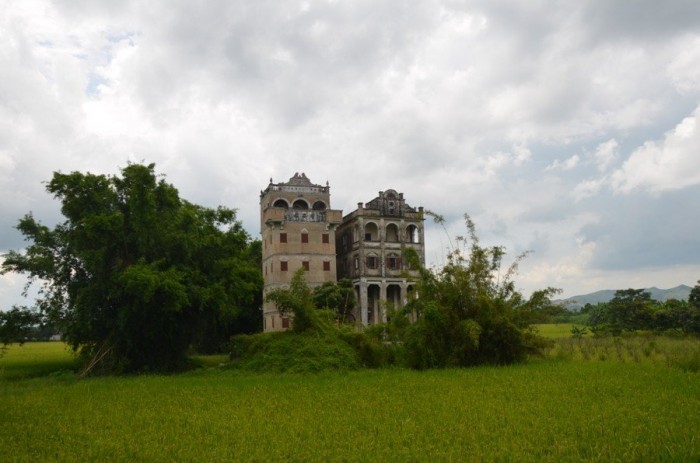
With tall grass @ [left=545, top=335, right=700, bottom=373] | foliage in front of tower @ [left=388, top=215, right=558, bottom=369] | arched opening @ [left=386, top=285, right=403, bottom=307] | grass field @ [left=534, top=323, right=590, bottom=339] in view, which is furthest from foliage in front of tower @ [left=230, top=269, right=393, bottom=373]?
arched opening @ [left=386, top=285, right=403, bottom=307]

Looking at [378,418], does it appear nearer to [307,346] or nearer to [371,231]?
[307,346]

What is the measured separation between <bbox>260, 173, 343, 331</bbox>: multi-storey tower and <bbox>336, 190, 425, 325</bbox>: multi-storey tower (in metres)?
2.28

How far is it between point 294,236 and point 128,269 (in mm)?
19926

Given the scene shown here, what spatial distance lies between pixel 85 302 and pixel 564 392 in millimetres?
16537

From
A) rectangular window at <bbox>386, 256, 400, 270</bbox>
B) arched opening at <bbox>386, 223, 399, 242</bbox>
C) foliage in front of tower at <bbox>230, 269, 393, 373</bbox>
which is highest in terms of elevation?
arched opening at <bbox>386, 223, 399, 242</bbox>

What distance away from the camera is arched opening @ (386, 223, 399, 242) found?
143 feet

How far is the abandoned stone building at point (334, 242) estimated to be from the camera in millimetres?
38938

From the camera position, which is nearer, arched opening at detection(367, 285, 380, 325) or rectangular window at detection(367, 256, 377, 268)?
rectangular window at detection(367, 256, 377, 268)


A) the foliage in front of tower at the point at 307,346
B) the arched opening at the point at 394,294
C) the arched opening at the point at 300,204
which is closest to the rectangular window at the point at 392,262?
the arched opening at the point at 394,294

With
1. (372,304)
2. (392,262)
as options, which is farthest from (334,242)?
(372,304)

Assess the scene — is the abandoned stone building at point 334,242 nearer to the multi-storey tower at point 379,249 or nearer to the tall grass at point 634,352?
the multi-storey tower at point 379,249

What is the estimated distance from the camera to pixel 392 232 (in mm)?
43750

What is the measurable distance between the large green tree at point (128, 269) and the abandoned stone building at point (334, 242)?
14733 millimetres

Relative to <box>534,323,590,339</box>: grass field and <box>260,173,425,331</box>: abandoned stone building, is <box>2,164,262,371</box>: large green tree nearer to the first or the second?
<box>260,173,425,331</box>: abandoned stone building
